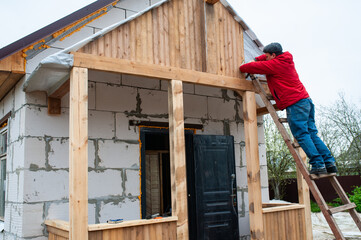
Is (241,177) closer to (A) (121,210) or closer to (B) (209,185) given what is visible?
(B) (209,185)

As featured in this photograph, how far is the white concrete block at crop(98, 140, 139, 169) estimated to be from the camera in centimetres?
530

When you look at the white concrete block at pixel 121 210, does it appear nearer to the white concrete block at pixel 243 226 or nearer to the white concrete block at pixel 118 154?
the white concrete block at pixel 118 154

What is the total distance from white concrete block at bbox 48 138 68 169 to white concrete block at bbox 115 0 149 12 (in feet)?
7.97

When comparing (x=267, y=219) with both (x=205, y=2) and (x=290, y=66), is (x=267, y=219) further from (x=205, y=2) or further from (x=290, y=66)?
(x=205, y=2)

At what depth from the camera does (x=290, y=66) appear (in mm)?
4785

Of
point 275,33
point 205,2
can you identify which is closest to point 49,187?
point 205,2

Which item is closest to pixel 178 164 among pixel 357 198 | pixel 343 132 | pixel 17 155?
Answer: pixel 17 155

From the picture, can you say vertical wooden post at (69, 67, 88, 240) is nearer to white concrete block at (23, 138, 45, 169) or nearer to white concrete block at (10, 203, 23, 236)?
white concrete block at (23, 138, 45, 169)

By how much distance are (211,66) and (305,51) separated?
5018 cm

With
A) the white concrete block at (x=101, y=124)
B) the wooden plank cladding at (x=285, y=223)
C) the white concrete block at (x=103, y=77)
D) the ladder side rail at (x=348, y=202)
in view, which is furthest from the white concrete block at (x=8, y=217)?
the ladder side rail at (x=348, y=202)

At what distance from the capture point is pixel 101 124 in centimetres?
536

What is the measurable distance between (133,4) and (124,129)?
2183mm

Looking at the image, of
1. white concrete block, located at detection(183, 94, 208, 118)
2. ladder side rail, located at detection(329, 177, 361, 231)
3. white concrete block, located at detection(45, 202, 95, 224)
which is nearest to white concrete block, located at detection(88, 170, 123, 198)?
white concrete block, located at detection(45, 202, 95, 224)

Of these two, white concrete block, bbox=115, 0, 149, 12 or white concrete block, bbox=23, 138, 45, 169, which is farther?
white concrete block, bbox=115, 0, 149, 12
